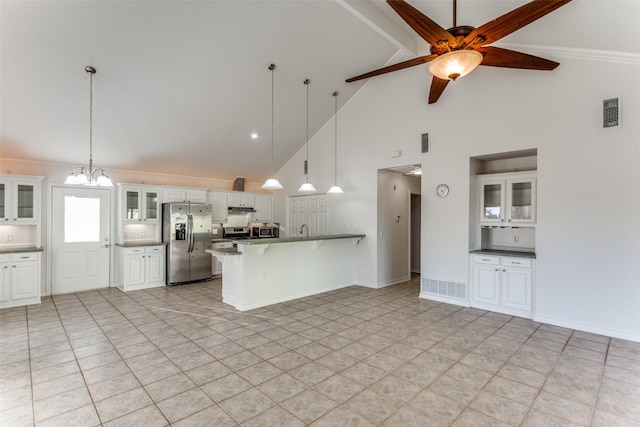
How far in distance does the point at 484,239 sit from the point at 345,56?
393 centimetres

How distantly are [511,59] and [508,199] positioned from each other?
94.8 inches

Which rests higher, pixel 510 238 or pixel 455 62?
pixel 455 62

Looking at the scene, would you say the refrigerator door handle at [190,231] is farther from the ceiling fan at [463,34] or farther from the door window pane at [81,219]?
A: the ceiling fan at [463,34]

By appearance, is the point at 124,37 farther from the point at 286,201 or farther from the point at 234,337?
the point at 286,201

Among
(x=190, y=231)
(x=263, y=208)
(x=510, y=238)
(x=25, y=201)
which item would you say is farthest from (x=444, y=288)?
(x=25, y=201)

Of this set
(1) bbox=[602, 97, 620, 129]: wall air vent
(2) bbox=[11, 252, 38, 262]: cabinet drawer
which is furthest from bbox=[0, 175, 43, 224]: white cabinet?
(1) bbox=[602, 97, 620, 129]: wall air vent

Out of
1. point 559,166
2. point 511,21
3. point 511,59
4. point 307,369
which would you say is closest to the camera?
point 511,21

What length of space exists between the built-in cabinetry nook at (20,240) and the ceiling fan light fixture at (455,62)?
253 inches

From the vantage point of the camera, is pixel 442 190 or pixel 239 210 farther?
pixel 239 210

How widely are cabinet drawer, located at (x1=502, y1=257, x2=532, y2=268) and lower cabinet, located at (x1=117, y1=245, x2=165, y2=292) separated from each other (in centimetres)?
634

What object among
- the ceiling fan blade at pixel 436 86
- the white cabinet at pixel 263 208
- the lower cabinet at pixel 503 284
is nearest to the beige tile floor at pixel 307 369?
the lower cabinet at pixel 503 284

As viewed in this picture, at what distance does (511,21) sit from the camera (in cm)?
262

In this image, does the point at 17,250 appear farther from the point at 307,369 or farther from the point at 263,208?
the point at 307,369

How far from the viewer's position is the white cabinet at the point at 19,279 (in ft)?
16.3
